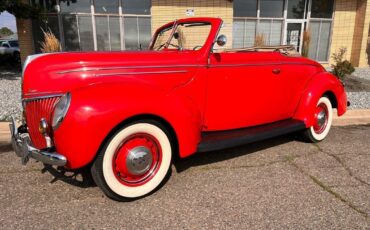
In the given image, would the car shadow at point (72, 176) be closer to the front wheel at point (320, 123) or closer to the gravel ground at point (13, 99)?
the gravel ground at point (13, 99)

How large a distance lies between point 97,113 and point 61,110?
318 millimetres

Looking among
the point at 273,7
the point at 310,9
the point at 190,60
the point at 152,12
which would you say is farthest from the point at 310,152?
the point at 310,9

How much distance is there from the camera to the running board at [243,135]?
3.19 m

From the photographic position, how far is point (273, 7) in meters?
12.8

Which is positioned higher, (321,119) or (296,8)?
(296,8)

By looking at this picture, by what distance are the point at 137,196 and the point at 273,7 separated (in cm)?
1214

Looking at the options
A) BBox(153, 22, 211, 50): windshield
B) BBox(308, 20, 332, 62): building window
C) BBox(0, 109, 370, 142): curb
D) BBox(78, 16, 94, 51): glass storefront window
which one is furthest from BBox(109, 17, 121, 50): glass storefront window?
BBox(308, 20, 332, 62): building window

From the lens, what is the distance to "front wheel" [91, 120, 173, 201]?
2639mm

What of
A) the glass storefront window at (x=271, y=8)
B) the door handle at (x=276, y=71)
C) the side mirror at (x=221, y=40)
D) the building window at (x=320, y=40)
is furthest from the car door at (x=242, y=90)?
the building window at (x=320, y=40)

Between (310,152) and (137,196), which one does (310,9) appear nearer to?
(310,152)

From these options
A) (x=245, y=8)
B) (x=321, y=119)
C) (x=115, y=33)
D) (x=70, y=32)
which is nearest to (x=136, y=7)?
(x=115, y=33)

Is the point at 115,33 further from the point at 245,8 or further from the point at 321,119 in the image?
the point at 321,119

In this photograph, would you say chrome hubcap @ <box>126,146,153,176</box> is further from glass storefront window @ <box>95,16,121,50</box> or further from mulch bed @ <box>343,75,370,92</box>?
glass storefront window @ <box>95,16,121,50</box>

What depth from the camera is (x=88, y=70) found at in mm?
2797
